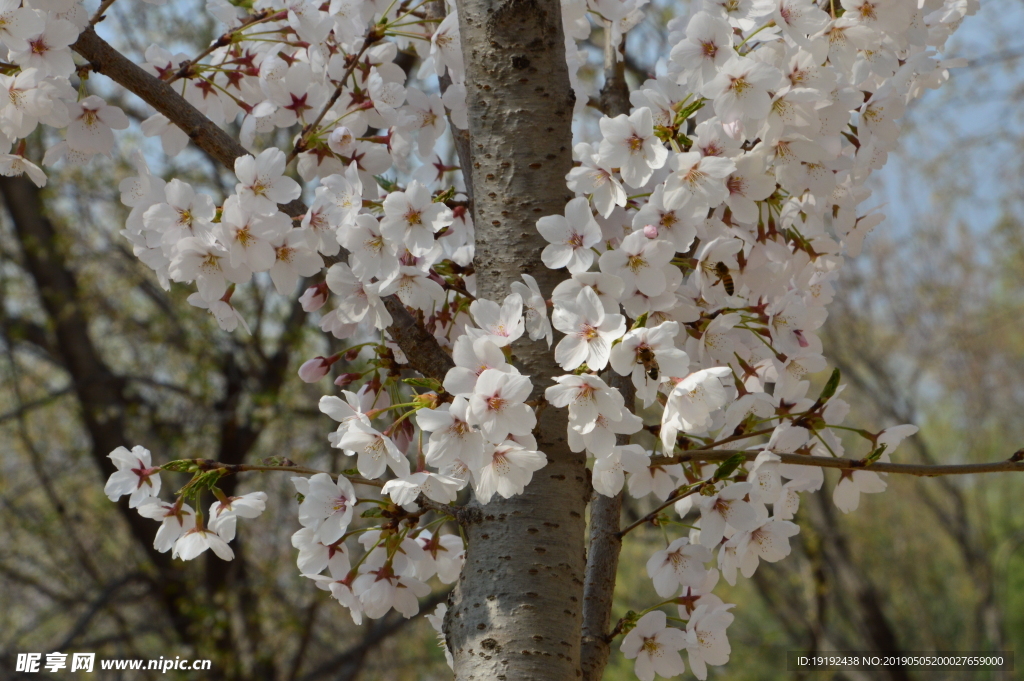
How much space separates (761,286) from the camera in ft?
3.67

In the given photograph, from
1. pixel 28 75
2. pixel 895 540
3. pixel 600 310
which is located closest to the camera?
pixel 600 310

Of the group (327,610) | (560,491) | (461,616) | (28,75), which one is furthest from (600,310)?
(327,610)

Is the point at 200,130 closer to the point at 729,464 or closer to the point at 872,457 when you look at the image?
the point at 729,464

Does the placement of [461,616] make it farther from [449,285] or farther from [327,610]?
[327,610]

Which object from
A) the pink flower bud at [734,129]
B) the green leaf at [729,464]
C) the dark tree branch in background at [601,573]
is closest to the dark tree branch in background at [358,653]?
the dark tree branch in background at [601,573]

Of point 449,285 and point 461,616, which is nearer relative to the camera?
point 461,616

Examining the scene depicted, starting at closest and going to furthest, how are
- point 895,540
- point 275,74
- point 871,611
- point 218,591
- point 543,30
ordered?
point 543,30
point 275,74
point 218,591
point 871,611
point 895,540

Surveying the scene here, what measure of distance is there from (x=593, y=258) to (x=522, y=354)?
17cm

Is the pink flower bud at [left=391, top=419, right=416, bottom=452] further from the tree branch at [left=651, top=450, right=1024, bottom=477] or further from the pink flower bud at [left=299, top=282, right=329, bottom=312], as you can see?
the tree branch at [left=651, top=450, right=1024, bottom=477]

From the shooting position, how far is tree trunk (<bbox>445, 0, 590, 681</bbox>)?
1004mm

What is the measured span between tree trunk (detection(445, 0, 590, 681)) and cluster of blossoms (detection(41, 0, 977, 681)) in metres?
0.06

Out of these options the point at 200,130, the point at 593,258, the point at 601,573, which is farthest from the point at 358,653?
the point at 593,258

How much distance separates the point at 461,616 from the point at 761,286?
1.92ft

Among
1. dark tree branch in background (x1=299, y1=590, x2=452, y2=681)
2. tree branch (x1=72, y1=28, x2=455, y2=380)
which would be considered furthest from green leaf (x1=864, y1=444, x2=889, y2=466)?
dark tree branch in background (x1=299, y1=590, x2=452, y2=681)
